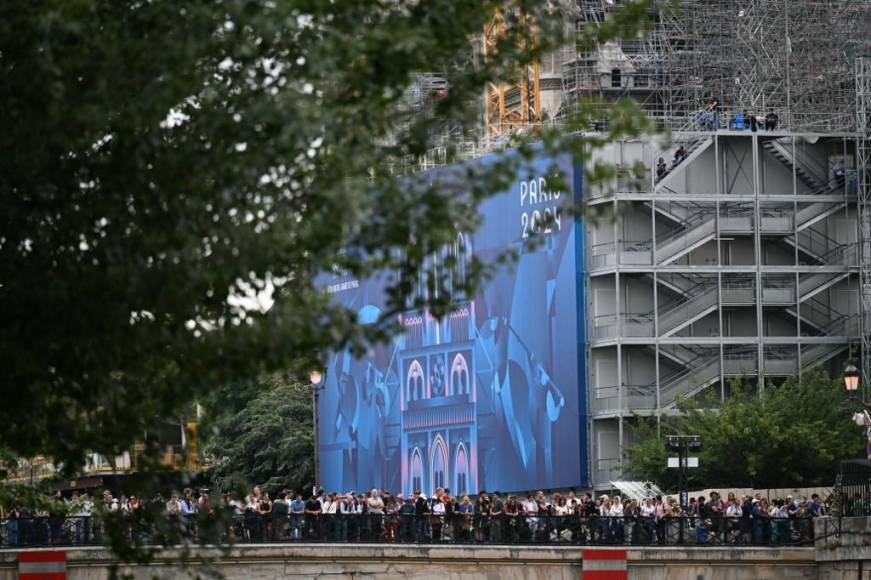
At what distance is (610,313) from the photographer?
80750 millimetres

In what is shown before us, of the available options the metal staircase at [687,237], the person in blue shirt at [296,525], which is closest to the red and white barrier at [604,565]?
the person in blue shirt at [296,525]

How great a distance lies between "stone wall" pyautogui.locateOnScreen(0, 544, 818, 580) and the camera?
52219 mm

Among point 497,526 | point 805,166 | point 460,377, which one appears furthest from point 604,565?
point 460,377

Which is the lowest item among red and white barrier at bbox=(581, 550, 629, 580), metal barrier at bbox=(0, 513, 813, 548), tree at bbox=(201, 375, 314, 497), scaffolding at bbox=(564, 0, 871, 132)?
red and white barrier at bbox=(581, 550, 629, 580)

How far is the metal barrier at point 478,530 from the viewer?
5231 centimetres

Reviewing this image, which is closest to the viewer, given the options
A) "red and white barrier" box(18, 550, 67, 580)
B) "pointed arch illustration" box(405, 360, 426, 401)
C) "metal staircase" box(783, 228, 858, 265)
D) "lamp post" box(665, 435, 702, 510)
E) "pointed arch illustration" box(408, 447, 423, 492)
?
"red and white barrier" box(18, 550, 67, 580)

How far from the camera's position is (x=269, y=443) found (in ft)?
341

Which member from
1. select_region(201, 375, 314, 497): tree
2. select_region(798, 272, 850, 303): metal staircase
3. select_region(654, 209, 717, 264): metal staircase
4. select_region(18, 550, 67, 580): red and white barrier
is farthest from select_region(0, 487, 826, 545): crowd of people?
select_region(201, 375, 314, 497): tree

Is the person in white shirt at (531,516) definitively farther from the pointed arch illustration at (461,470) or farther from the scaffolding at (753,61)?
the pointed arch illustration at (461,470)

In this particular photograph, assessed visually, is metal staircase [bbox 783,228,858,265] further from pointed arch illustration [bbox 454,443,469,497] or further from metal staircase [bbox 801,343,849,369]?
pointed arch illustration [bbox 454,443,469,497]

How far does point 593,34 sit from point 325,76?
3.93 metres

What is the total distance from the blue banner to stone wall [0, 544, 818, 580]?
78.8ft

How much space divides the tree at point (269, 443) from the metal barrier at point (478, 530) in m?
46.9

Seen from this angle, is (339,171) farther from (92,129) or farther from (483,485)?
(483,485)
